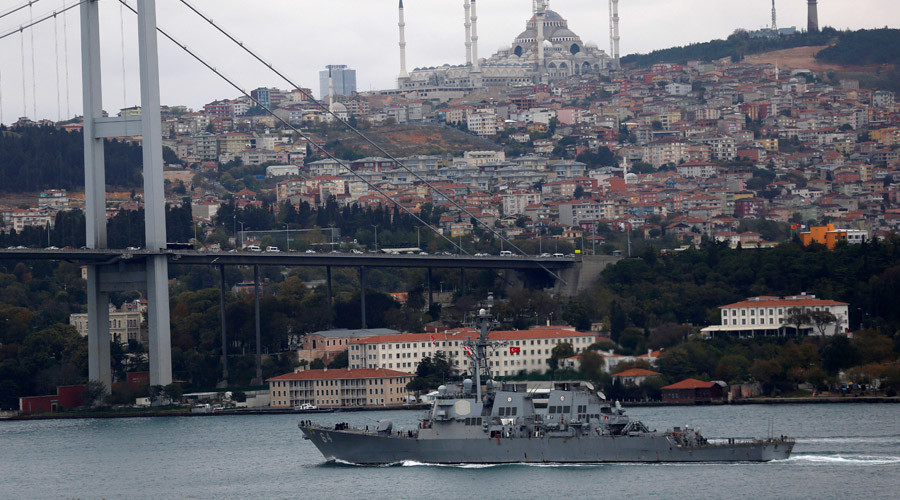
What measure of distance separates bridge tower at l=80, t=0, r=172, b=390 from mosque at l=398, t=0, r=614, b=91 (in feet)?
274

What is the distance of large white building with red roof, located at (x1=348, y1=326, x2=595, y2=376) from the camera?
139 feet

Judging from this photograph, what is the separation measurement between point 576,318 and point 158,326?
38.7 ft

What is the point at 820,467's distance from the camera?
2794 centimetres

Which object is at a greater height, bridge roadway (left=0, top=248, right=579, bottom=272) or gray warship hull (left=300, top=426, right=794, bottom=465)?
bridge roadway (left=0, top=248, right=579, bottom=272)

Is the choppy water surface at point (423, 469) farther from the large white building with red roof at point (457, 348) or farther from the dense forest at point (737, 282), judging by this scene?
the dense forest at point (737, 282)

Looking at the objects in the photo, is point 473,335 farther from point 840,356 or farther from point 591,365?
point 840,356

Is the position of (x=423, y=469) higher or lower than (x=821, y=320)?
lower

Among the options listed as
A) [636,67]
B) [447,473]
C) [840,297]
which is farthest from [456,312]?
[636,67]

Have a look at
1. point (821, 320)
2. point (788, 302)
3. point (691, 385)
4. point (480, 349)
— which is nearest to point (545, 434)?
point (480, 349)

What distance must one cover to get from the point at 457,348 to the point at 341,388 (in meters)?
3.34

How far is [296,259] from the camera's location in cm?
5234

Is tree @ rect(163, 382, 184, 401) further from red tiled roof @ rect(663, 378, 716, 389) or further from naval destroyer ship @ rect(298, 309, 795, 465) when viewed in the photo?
naval destroyer ship @ rect(298, 309, 795, 465)

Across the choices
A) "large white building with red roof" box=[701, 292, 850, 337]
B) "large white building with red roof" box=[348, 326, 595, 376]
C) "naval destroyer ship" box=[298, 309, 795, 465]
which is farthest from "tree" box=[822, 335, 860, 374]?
"naval destroyer ship" box=[298, 309, 795, 465]

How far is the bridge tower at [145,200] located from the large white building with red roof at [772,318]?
46.7ft
